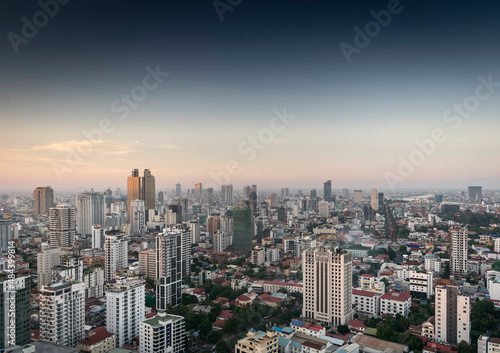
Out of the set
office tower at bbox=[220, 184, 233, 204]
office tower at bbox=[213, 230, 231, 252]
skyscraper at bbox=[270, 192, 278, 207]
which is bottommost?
office tower at bbox=[213, 230, 231, 252]

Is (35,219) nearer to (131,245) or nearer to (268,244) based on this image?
(131,245)

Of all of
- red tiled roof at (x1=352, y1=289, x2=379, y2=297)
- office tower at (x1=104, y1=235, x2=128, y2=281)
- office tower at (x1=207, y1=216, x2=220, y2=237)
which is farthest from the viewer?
office tower at (x1=207, y1=216, x2=220, y2=237)

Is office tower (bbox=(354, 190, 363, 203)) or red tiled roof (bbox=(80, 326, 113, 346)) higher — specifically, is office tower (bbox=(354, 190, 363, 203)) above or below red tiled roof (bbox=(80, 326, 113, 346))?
above

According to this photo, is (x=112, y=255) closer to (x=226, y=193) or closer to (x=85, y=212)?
(x=85, y=212)

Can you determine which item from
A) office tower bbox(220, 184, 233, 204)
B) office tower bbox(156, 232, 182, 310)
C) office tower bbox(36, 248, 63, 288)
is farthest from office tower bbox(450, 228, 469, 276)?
office tower bbox(220, 184, 233, 204)

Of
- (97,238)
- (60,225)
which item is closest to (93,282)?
(60,225)

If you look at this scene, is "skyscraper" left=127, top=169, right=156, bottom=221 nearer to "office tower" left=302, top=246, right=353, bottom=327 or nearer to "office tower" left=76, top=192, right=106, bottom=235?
"office tower" left=76, top=192, right=106, bottom=235
